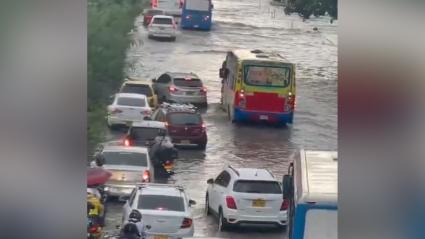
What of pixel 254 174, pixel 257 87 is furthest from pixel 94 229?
pixel 257 87

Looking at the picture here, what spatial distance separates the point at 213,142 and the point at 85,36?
4191 mm

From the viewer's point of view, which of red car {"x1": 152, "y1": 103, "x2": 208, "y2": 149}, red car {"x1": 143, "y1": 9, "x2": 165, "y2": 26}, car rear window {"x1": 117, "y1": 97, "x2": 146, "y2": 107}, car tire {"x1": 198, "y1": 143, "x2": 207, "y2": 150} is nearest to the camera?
car rear window {"x1": 117, "y1": 97, "x2": 146, "y2": 107}

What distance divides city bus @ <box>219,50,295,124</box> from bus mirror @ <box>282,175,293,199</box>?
0.96m

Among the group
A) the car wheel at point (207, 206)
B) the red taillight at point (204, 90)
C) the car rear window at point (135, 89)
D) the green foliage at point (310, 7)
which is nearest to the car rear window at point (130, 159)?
the car rear window at point (135, 89)

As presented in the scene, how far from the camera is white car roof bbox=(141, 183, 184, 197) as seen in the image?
8422 millimetres

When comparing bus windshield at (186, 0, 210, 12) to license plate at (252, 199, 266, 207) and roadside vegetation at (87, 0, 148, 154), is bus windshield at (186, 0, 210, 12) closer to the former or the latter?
license plate at (252, 199, 266, 207)

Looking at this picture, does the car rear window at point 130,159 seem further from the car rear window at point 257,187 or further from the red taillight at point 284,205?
the red taillight at point 284,205

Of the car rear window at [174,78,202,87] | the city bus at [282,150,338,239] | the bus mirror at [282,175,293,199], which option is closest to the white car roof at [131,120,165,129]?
the car rear window at [174,78,202,87]

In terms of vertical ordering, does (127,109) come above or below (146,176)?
above

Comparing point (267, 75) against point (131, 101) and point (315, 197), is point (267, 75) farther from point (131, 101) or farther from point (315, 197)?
point (315, 197)

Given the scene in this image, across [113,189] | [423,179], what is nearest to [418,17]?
[423,179]

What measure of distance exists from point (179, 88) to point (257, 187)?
5.42ft

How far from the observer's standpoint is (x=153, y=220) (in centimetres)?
830

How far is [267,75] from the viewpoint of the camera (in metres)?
13.9
